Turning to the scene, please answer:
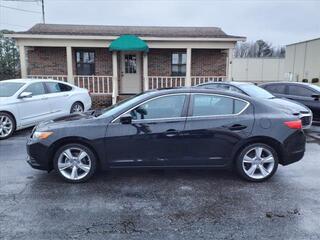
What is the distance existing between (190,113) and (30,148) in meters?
2.59

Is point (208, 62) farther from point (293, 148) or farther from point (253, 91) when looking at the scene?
point (293, 148)

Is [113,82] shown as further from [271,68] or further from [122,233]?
[271,68]

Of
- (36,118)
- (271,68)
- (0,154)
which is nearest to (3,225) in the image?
(0,154)

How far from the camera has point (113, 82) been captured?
46.1 feet

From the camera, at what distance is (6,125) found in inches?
314

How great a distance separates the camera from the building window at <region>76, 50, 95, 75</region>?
50.0 ft

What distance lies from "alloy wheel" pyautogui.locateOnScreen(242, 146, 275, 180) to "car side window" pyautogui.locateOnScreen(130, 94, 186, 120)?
1309 mm

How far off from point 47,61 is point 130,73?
4.10 meters

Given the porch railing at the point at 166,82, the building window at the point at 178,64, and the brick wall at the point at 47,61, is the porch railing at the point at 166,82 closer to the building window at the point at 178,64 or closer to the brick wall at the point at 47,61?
the building window at the point at 178,64

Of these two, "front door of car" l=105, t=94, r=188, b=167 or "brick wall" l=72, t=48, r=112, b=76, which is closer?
"front door of car" l=105, t=94, r=188, b=167

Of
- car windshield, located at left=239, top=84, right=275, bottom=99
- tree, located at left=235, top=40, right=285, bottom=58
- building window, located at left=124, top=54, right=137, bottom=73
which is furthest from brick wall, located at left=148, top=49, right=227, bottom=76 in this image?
tree, located at left=235, top=40, right=285, bottom=58

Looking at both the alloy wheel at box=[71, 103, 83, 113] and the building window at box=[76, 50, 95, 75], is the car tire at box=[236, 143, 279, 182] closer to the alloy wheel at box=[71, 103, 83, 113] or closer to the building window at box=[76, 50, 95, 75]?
the alloy wheel at box=[71, 103, 83, 113]

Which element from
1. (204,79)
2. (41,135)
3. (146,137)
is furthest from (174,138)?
(204,79)

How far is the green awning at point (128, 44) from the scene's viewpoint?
43.0 feet
